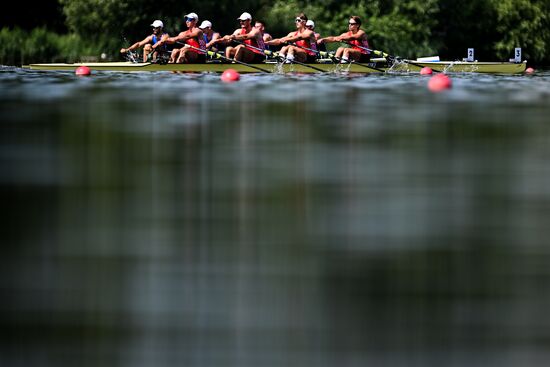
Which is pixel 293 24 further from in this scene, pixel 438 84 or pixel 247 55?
pixel 438 84

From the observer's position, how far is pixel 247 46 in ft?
110

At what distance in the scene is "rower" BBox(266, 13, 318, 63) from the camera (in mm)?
33562

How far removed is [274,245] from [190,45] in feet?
84.2

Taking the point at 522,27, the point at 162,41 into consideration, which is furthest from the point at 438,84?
the point at 522,27

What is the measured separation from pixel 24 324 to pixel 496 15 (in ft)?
164

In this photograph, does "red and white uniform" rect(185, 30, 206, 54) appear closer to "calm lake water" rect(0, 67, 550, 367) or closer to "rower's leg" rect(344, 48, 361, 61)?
"rower's leg" rect(344, 48, 361, 61)

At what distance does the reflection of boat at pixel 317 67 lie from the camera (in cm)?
3259

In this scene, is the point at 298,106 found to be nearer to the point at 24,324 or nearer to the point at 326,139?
the point at 326,139

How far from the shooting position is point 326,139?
47.1 ft

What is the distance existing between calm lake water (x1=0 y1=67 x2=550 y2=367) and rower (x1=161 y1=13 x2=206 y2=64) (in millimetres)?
16908

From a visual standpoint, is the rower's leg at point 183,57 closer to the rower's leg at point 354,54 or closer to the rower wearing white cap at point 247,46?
the rower wearing white cap at point 247,46

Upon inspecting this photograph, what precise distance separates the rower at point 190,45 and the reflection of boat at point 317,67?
0.54m

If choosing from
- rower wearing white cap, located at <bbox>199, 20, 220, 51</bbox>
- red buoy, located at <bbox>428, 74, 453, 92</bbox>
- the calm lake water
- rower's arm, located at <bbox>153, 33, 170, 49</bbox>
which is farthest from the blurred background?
the calm lake water

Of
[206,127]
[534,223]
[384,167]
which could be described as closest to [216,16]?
[206,127]
